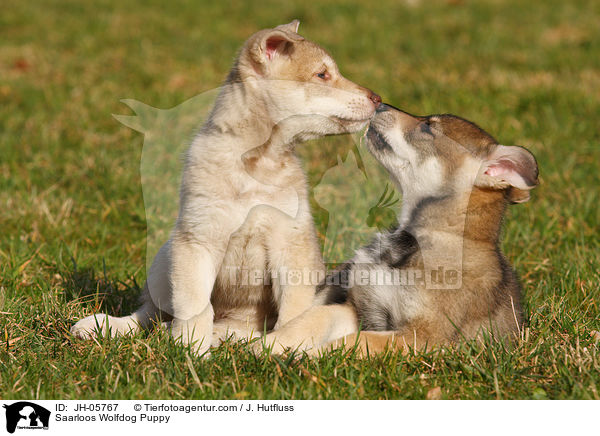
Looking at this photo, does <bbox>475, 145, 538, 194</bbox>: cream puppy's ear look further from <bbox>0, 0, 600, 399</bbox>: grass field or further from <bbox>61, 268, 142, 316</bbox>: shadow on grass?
<bbox>61, 268, 142, 316</bbox>: shadow on grass

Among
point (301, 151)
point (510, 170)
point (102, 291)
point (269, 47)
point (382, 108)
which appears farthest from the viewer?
point (301, 151)

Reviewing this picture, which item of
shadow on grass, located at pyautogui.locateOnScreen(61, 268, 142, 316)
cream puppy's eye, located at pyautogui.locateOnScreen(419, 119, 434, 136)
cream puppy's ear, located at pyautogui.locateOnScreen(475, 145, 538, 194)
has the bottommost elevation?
shadow on grass, located at pyautogui.locateOnScreen(61, 268, 142, 316)

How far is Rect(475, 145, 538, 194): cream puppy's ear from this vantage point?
3.35 metres

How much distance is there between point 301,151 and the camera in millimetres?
6441

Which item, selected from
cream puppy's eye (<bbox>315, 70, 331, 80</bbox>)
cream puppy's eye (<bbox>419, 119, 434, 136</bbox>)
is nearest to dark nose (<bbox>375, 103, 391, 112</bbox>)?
cream puppy's eye (<bbox>419, 119, 434, 136</bbox>)

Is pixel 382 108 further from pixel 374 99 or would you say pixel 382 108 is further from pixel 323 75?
pixel 323 75

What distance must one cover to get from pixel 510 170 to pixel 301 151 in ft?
10.5

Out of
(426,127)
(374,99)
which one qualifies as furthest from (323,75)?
(426,127)

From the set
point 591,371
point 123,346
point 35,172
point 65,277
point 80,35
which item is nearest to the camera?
point 591,371

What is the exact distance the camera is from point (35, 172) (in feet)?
19.5

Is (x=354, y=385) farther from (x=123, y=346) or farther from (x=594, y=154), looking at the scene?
(x=594, y=154)

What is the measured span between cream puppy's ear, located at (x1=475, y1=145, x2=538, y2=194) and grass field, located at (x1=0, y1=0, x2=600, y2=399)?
2.39 ft
